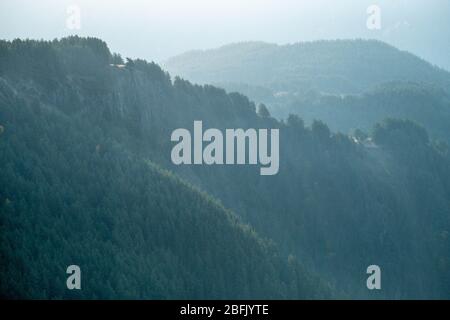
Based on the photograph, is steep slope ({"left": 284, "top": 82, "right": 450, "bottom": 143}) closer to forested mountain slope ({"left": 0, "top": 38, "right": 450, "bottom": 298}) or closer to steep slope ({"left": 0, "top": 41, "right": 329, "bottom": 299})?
forested mountain slope ({"left": 0, "top": 38, "right": 450, "bottom": 298})

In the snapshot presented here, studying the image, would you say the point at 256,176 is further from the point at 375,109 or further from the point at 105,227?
the point at 375,109

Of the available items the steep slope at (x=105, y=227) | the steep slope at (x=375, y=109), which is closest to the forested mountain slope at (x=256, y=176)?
the steep slope at (x=105, y=227)

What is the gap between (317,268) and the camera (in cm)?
6675

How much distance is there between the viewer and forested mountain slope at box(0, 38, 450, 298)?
4647 centimetres

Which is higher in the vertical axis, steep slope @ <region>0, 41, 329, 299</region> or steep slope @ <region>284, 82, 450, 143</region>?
steep slope @ <region>284, 82, 450, 143</region>

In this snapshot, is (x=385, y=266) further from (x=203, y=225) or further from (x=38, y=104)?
(x=38, y=104)

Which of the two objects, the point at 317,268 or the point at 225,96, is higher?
the point at 225,96

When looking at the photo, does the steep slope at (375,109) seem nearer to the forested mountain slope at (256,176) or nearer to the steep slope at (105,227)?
the forested mountain slope at (256,176)

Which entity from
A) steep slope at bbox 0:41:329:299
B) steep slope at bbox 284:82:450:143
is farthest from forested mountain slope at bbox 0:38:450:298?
steep slope at bbox 284:82:450:143

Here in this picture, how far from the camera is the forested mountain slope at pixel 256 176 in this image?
46469mm

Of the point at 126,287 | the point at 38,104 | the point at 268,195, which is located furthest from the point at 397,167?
the point at 126,287

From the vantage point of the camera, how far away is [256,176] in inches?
2862

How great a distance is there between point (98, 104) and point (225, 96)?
23.7 metres

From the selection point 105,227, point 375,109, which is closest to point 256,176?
point 105,227
